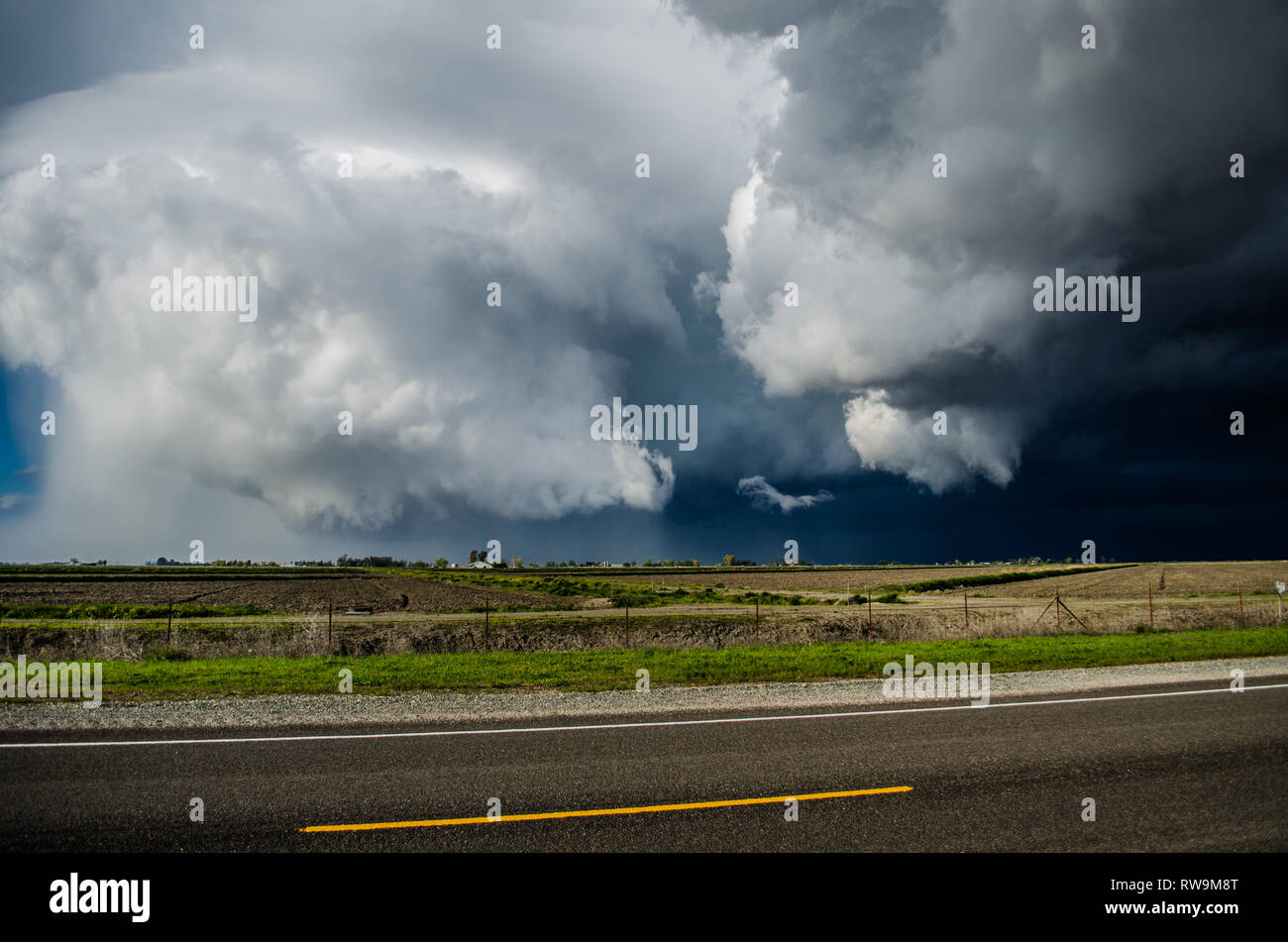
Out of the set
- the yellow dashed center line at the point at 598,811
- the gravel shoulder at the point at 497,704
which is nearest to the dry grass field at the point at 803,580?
the gravel shoulder at the point at 497,704

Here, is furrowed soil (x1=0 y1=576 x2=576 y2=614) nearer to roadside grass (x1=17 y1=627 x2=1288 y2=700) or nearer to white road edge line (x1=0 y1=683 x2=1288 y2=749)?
roadside grass (x1=17 y1=627 x2=1288 y2=700)

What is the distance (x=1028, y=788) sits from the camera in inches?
297

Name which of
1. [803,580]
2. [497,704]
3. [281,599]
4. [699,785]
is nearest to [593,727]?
[497,704]

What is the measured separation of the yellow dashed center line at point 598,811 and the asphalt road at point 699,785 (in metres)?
0.10

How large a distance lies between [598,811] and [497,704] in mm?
6559

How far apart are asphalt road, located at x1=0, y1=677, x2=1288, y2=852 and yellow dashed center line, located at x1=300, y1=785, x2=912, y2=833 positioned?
103mm

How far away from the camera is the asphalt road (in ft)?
20.7

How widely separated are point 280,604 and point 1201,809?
64387 mm

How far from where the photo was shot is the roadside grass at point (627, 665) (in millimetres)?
15766

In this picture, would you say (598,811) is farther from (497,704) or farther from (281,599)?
(281,599)

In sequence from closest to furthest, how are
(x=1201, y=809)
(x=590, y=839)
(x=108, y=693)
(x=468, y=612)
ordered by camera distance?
1. (x=590, y=839)
2. (x=1201, y=809)
3. (x=108, y=693)
4. (x=468, y=612)
